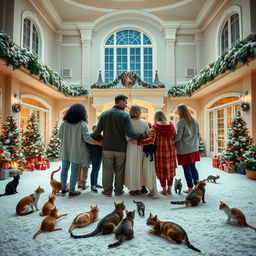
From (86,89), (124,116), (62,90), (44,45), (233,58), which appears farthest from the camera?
(86,89)

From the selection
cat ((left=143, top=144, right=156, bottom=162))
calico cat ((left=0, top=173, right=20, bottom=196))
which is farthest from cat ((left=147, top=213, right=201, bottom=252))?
calico cat ((left=0, top=173, right=20, bottom=196))

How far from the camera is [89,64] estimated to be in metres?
10.7

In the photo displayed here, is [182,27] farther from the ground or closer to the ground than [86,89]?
Answer: farther from the ground

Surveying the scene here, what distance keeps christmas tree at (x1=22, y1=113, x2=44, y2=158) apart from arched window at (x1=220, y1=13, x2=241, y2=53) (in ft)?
27.1

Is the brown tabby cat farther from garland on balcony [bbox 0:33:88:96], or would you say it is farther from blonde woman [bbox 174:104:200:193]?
garland on balcony [bbox 0:33:88:96]

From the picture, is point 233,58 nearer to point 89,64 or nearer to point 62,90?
point 62,90

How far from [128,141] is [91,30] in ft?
31.9

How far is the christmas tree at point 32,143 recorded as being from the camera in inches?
233

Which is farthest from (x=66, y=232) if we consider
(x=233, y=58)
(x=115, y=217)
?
(x=233, y=58)

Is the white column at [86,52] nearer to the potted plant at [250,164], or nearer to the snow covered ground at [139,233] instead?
the potted plant at [250,164]

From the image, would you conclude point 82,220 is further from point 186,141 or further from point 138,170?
point 186,141

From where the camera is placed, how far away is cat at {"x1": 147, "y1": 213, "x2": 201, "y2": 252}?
5.59 ft

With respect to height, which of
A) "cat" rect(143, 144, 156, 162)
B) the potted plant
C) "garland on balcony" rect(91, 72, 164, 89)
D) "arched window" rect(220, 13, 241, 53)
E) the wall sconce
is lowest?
the potted plant

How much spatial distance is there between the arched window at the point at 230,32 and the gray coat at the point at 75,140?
7586 mm
